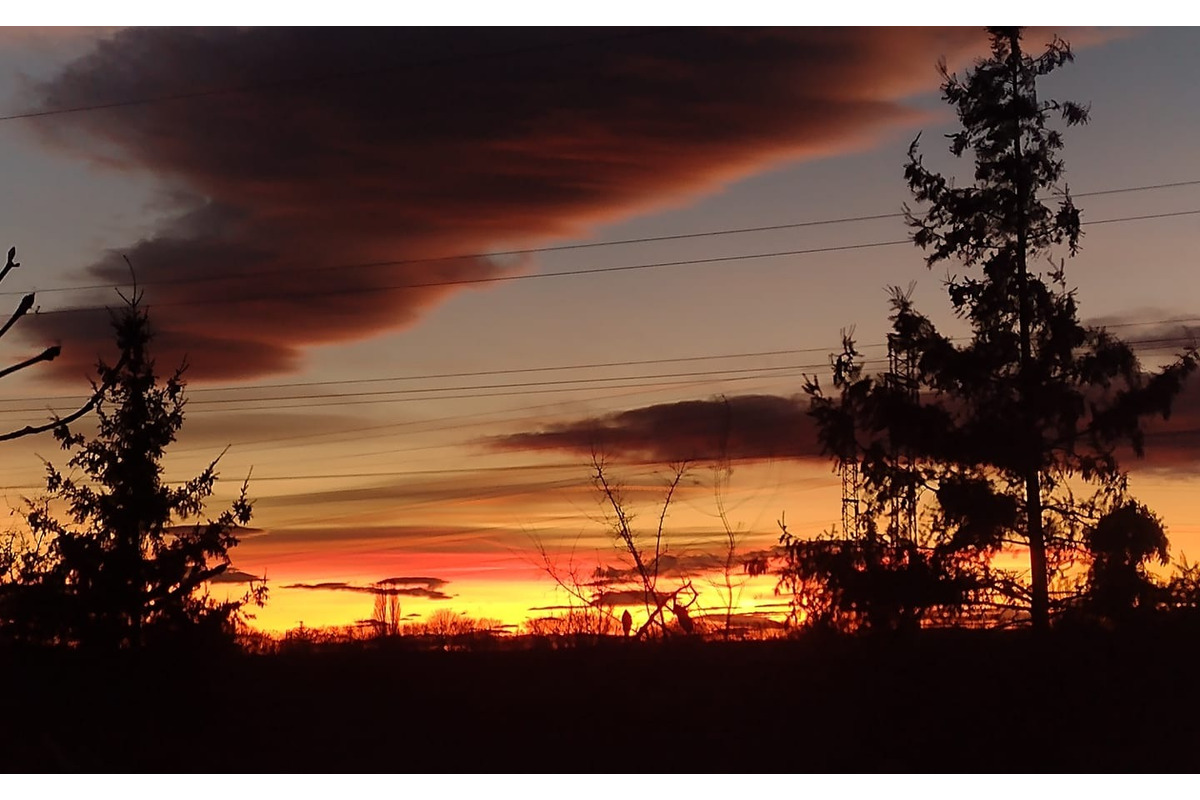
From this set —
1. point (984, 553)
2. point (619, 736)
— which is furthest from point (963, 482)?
point (619, 736)

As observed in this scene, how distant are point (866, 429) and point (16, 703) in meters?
20.4

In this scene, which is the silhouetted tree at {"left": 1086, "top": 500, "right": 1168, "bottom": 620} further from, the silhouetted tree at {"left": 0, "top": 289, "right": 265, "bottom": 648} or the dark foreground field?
the silhouetted tree at {"left": 0, "top": 289, "right": 265, "bottom": 648}

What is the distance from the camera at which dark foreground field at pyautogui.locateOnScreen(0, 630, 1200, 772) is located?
2378cm

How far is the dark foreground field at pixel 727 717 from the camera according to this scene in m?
23.8

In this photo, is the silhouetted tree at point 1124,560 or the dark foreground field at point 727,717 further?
the silhouetted tree at point 1124,560

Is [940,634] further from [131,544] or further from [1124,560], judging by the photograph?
[131,544]

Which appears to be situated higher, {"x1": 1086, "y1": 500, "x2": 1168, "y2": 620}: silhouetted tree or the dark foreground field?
{"x1": 1086, "y1": 500, "x2": 1168, "y2": 620}: silhouetted tree

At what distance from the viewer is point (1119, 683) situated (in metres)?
25.8

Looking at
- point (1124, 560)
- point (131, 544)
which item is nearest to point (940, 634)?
point (1124, 560)

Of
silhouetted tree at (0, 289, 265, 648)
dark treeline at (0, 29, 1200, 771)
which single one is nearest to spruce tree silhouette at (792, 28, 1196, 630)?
dark treeline at (0, 29, 1200, 771)

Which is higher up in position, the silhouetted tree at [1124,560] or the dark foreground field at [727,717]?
the silhouetted tree at [1124,560]

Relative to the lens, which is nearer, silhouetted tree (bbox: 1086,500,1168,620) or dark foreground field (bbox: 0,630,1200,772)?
dark foreground field (bbox: 0,630,1200,772)

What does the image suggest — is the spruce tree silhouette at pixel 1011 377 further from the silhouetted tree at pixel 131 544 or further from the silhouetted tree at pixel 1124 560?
the silhouetted tree at pixel 131 544

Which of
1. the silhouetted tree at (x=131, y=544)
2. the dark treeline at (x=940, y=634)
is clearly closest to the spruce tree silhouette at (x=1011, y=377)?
the dark treeline at (x=940, y=634)
